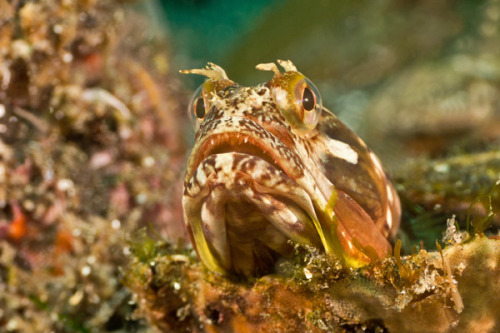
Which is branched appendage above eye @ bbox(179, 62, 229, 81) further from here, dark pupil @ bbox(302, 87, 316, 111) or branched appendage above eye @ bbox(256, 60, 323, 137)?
dark pupil @ bbox(302, 87, 316, 111)

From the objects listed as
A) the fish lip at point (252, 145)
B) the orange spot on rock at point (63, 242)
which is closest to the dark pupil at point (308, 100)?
the fish lip at point (252, 145)

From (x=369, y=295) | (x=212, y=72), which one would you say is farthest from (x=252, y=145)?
(x=369, y=295)

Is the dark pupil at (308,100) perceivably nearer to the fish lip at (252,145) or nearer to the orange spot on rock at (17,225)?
the fish lip at (252,145)

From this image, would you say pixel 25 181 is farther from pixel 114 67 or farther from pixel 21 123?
pixel 114 67

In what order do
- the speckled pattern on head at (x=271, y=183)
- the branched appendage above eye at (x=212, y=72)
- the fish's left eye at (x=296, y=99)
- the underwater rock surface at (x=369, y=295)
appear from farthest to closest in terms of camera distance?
the branched appendage above eye at (x=212, y=72) → the fish's left eye at (x=296, y=99) → the speckled pattern on head at (x=271, y=183) → the underwater rock surface at (x=369, y=295)

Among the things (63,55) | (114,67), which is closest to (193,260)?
(63,55)

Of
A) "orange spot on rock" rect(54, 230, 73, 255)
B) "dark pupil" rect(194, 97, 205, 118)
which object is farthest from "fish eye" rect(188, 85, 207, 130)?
"orange spot on rock" rect(54, 230, 73, 255)

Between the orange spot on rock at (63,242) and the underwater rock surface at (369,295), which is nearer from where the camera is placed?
the underwater rock surface at (369,295)

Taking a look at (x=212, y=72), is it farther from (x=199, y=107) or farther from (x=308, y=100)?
(x=308, y=100)
